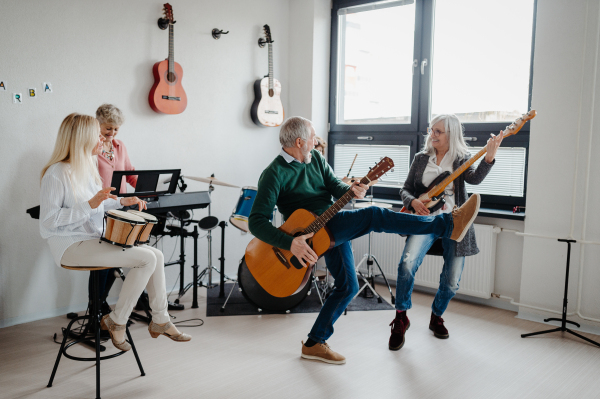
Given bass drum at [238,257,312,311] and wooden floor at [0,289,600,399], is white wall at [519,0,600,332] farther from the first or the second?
bass drum at [238,257,312,311]

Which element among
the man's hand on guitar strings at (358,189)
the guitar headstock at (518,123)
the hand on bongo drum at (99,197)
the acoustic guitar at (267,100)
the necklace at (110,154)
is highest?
the acoustic guitar at (267,100)

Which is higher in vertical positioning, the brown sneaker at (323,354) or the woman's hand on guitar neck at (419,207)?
the woman's hand on guitar neck at (419,207)

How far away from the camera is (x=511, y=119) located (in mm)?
3945

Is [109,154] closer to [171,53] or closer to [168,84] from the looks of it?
[168,84]

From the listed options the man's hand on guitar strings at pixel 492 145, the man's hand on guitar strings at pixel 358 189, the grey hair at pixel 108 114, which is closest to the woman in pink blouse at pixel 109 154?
the grey hair at pixel 108 114

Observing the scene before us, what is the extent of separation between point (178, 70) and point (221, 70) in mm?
511

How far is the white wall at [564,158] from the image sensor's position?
10.8ft

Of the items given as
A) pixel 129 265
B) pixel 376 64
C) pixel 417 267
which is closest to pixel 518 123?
pixel 417 267

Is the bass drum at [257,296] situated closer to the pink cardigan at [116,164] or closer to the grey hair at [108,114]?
the pink cardigan at [116,164]

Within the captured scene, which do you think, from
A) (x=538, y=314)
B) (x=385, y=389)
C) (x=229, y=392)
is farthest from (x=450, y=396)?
(x=538, y=314)

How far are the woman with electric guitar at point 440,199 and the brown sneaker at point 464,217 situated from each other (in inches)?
17.0

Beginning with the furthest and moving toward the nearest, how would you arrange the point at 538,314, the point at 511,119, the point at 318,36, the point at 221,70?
the point at 318,36 < the point at 221,70 < the point at 511,119 < the point at 538,314

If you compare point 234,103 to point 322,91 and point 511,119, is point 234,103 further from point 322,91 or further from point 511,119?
point 511,119

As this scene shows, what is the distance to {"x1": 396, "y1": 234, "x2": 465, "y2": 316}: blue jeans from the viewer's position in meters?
3.05
